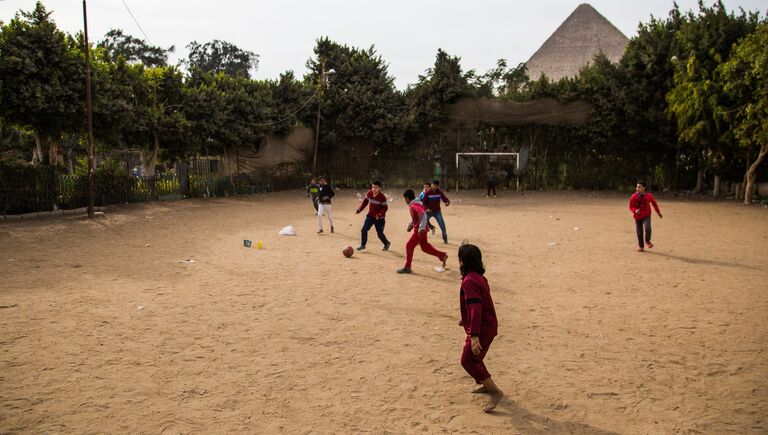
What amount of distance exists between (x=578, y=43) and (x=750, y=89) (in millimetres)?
25563

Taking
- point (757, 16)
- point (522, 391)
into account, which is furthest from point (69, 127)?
point (757, 16)

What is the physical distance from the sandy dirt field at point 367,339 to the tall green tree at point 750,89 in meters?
9.39

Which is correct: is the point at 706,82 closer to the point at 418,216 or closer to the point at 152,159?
the point at 418,216

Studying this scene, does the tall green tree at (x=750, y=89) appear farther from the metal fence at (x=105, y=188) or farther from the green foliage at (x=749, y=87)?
the metal fence at (x=105, y=188)

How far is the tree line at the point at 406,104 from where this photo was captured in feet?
54.5

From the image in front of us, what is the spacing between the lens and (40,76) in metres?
16.0

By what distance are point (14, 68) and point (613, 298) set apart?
16.7 metres

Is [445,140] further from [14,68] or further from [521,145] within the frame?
[14,68]

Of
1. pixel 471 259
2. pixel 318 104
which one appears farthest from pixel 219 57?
pixel 471 259

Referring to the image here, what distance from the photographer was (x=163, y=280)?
862cm

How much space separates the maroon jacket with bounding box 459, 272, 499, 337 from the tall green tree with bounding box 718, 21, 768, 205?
1919 centimetres

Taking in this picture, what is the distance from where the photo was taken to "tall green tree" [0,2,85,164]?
1534cm

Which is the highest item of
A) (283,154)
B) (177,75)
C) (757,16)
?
(757,16)

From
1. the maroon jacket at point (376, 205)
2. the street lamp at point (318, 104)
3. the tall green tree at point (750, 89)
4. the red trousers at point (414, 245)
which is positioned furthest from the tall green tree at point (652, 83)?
the red trousers at point (414, 245)
